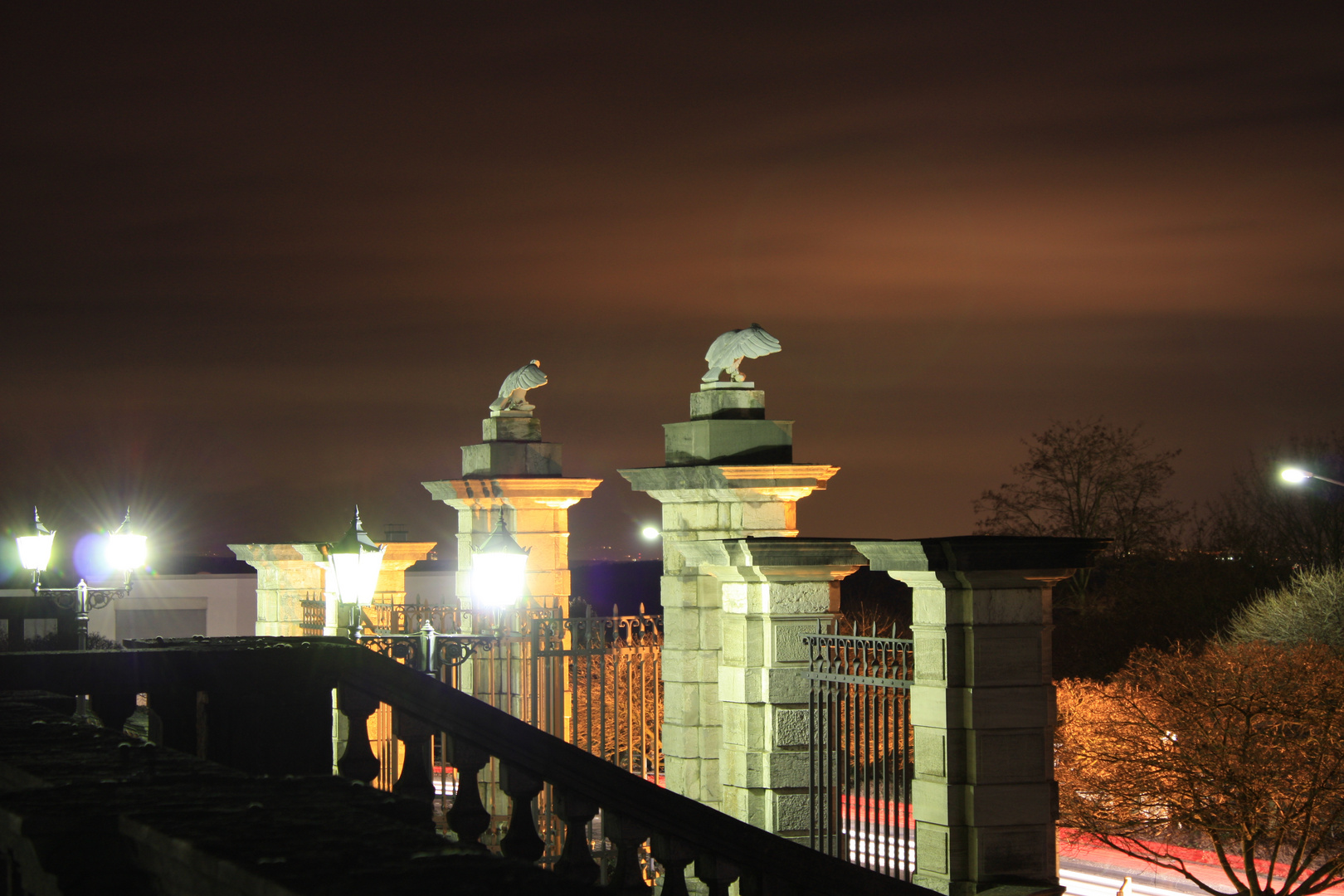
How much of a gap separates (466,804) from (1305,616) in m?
32.3

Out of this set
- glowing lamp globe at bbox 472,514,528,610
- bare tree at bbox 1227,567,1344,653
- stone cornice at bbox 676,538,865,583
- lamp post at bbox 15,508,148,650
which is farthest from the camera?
bare tree at bbox 1227,567,1344,653

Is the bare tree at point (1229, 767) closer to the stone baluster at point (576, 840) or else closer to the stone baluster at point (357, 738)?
the stone baluster at point (576, 840)

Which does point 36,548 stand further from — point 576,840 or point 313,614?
point 576,840

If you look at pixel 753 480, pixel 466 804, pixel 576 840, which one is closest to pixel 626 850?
pixel 576 840

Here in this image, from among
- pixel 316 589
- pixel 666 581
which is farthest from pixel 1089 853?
pixel 666 581

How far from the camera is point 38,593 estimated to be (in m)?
14.4

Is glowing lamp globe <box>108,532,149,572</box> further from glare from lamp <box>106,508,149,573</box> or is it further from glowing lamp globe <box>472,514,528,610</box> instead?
glowing lamp globe <box>472,514,528,610</box>

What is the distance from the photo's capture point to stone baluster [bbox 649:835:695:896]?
5.64 m

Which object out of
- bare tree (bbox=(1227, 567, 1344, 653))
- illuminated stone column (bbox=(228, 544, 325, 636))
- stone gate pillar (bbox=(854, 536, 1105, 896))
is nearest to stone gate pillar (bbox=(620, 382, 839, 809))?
stone gate pillar (bbox=(854, 536, 1105, 896))

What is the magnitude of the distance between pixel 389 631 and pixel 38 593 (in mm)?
3430

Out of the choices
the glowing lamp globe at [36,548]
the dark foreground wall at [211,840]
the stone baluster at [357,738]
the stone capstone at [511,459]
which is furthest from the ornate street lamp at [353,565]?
the dark foreground wall at [211,840]

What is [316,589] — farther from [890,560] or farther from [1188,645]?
[1188,645]

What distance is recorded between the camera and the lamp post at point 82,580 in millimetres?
14031

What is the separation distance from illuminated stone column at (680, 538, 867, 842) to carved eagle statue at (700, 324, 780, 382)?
1.87 metres
